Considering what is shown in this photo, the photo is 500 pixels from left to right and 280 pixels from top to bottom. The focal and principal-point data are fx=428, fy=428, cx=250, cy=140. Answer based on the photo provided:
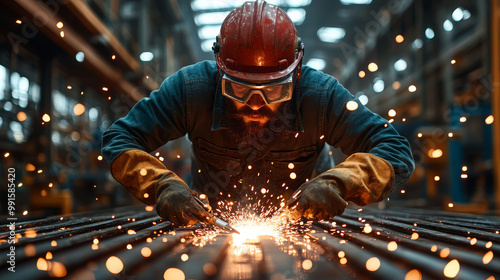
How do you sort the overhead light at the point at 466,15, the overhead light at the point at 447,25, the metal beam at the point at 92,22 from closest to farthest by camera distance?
the metal beam at the point at 92,22
the overhead light at the point at 466,15
the overhead light at the point at 447,25

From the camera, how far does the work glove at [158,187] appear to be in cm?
158

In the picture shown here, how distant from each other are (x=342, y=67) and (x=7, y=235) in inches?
575

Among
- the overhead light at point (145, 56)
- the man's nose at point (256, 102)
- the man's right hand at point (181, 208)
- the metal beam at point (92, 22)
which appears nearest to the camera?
the man's right hand at point (181, 208)

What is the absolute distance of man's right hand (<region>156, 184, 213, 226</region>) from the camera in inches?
61.9

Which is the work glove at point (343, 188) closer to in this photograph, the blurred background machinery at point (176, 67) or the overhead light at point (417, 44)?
the blurred background machinery at point (176, 67)

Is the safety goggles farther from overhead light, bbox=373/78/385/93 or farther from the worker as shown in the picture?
overhead light, bbox=373/78/385/93

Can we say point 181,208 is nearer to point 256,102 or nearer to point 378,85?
point 256,102

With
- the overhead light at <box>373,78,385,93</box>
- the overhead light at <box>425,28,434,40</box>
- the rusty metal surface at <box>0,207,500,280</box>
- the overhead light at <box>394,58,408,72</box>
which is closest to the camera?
the rusty metal surface at <box>0,207,500,280</box>

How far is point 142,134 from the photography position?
1.94m

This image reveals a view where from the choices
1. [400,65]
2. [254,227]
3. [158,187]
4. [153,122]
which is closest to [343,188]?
[254,227]

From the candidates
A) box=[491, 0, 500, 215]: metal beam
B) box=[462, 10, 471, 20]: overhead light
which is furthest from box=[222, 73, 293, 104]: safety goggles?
box=[462, 10, 471, 20]: overhead light

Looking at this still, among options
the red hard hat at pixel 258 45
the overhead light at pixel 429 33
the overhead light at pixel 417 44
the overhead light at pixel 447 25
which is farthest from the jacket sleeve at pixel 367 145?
the overhead light at pixel 417 44

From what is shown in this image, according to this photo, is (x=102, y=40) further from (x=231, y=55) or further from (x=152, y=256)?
(x=152, y=256)

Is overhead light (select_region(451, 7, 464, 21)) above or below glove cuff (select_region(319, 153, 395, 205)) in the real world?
above
